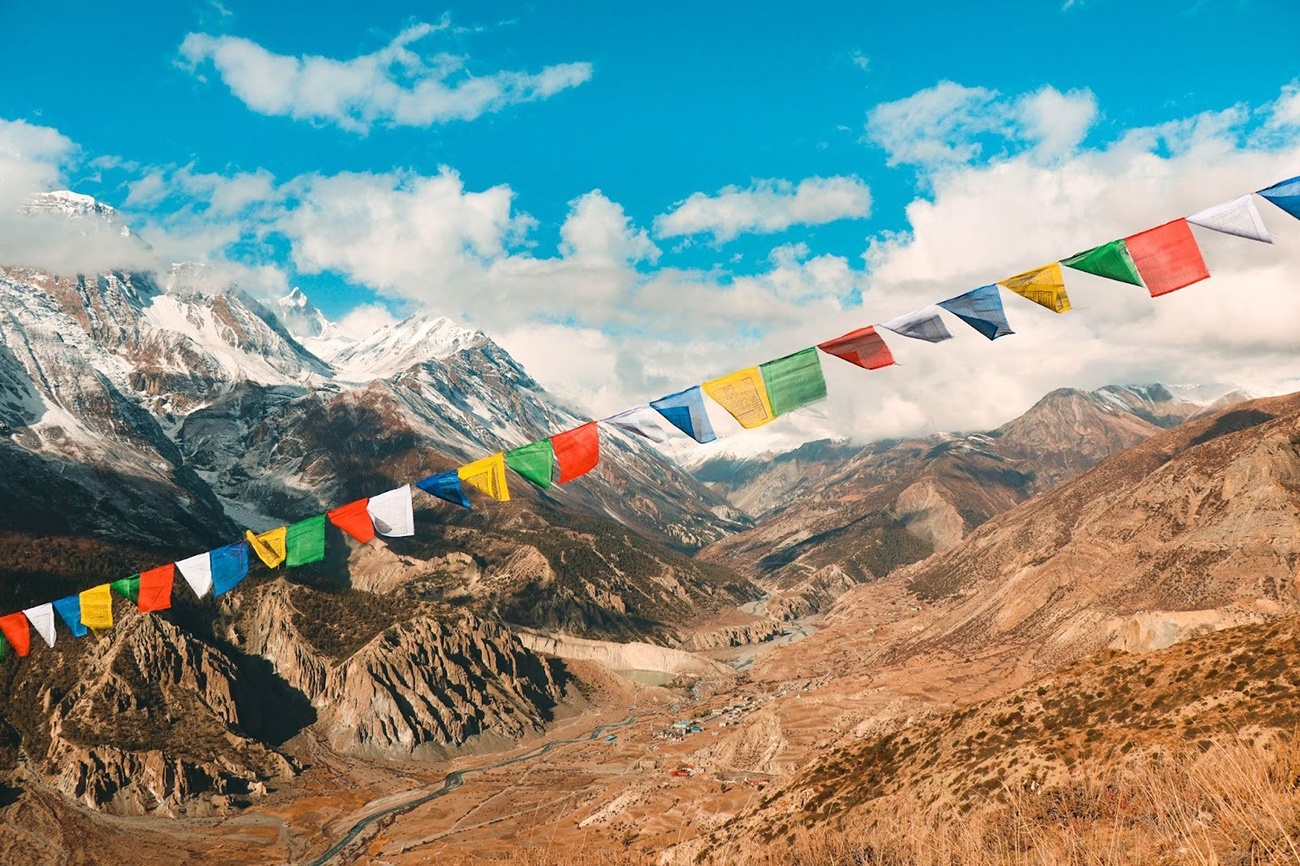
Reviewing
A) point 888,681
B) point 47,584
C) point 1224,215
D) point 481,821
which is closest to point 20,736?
point 47,584

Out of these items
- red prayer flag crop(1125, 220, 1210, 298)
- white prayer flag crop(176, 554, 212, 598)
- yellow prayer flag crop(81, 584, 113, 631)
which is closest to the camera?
red prayer flag crop(1125, 220, 1210, 298)

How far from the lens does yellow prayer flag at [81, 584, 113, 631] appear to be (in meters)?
35.5

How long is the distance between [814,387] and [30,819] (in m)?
106

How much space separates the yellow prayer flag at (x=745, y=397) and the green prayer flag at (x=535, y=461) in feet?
21.1

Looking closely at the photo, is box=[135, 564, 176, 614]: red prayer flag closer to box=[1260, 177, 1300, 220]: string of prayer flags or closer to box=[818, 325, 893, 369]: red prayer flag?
box=[818, 325, 893, 369]: red prayer flag

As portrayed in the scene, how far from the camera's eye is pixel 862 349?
2567 cm

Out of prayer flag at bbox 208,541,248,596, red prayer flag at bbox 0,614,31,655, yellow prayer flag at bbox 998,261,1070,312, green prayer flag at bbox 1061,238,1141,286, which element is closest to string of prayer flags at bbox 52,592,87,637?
red prayer flag at bbox 0,614,31,655

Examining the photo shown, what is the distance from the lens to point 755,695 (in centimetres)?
15300

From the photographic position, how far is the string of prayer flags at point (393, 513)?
30.2 meters

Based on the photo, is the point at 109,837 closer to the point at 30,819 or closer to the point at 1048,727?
the point at 30,819

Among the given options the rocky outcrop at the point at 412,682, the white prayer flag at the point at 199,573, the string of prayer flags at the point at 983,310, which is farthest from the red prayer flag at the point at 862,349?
the rocky outcrop at the point at 412,682

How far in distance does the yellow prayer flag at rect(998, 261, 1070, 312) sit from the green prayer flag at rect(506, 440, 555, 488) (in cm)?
1582

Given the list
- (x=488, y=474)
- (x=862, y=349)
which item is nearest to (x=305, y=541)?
(x=488, y=474)

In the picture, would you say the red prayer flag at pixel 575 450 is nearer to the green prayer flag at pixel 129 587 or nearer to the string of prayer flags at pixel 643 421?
the string of prayer flags at pixel 643 421
